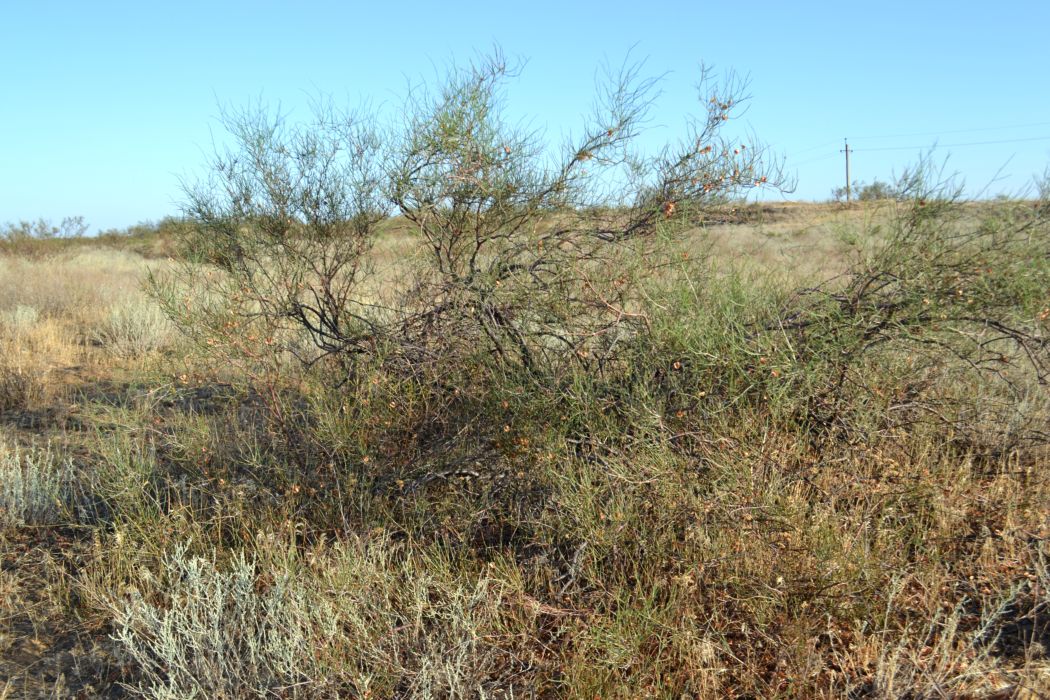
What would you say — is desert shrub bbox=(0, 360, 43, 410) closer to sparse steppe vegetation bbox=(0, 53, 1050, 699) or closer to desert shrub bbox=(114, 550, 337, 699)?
sparse steppe vegetation bbox=(0, 53, 1050, 699)

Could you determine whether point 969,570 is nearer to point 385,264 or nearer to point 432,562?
point 432,562

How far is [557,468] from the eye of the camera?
3.64m

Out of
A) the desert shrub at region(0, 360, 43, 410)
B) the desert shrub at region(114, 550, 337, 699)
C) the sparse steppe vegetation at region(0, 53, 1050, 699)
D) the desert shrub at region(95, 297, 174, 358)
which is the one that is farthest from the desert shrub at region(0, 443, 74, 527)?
the desert shrub at region(95, 297, 174, 358)

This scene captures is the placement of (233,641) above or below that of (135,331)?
below

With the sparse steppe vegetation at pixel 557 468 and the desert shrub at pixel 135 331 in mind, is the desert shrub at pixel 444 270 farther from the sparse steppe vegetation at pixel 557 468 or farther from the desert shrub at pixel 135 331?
the desert shrub at pixel 135 331

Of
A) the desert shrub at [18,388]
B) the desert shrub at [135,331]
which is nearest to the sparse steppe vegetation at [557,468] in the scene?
the desert shrub at [18,388]

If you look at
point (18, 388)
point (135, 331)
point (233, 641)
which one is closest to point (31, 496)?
point (233, 641)

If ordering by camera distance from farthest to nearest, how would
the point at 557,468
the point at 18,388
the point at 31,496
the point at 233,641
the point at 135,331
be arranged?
the point at 135,331, the point at 18,388, the point at 31,496, the point at 557,468, the point at 233,641

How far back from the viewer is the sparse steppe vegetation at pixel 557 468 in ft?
9.43

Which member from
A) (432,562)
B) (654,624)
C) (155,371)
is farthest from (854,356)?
(155,371)

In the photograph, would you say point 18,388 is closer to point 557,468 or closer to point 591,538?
point 557,468

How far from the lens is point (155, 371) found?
5148 mm

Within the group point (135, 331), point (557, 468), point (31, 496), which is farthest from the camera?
point (135, 331)

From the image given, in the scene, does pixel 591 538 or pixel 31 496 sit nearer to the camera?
pixel 591 538
